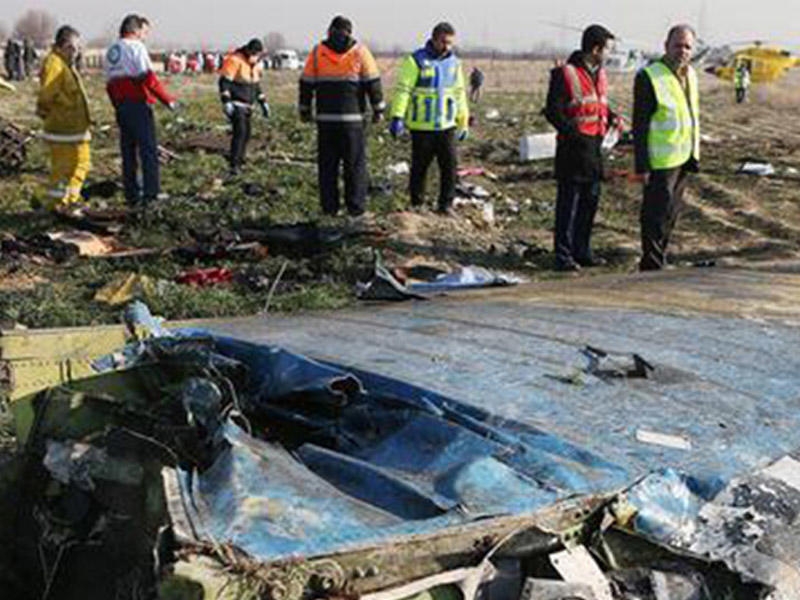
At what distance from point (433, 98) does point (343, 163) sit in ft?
2.76

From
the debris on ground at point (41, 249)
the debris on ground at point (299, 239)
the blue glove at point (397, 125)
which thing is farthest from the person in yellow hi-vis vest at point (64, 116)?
the blue glove at point (397, 125)

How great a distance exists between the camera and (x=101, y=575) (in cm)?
277

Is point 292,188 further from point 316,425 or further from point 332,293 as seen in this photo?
point 316,425

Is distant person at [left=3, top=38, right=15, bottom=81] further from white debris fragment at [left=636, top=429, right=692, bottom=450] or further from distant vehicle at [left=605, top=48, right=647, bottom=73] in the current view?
white debris fragment at [left=636, top=429, right=692, bottom=450]

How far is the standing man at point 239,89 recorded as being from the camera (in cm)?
1170

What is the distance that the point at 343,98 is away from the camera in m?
8.67

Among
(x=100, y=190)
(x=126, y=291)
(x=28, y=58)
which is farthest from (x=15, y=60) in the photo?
(x=126, y=291)

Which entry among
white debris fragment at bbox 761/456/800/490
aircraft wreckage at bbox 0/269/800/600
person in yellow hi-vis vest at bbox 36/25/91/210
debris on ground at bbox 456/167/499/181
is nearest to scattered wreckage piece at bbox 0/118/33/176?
person in yellow hi-vis vest at bbox 36/25/91/210

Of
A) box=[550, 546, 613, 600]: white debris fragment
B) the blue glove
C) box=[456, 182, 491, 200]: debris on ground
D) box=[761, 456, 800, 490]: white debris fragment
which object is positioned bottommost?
box=[456, 182, 491, 200]: debris on ground

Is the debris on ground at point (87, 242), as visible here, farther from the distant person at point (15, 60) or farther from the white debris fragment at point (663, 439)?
the distant person at point (15, 60)

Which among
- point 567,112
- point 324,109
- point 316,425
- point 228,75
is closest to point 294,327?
point 316,425

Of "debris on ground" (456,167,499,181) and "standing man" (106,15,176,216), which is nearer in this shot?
"standing man" (106,15,176,216)

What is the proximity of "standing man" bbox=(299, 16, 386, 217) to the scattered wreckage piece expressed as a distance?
4.32 meters

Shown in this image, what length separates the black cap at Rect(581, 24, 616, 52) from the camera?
7.27 metres
